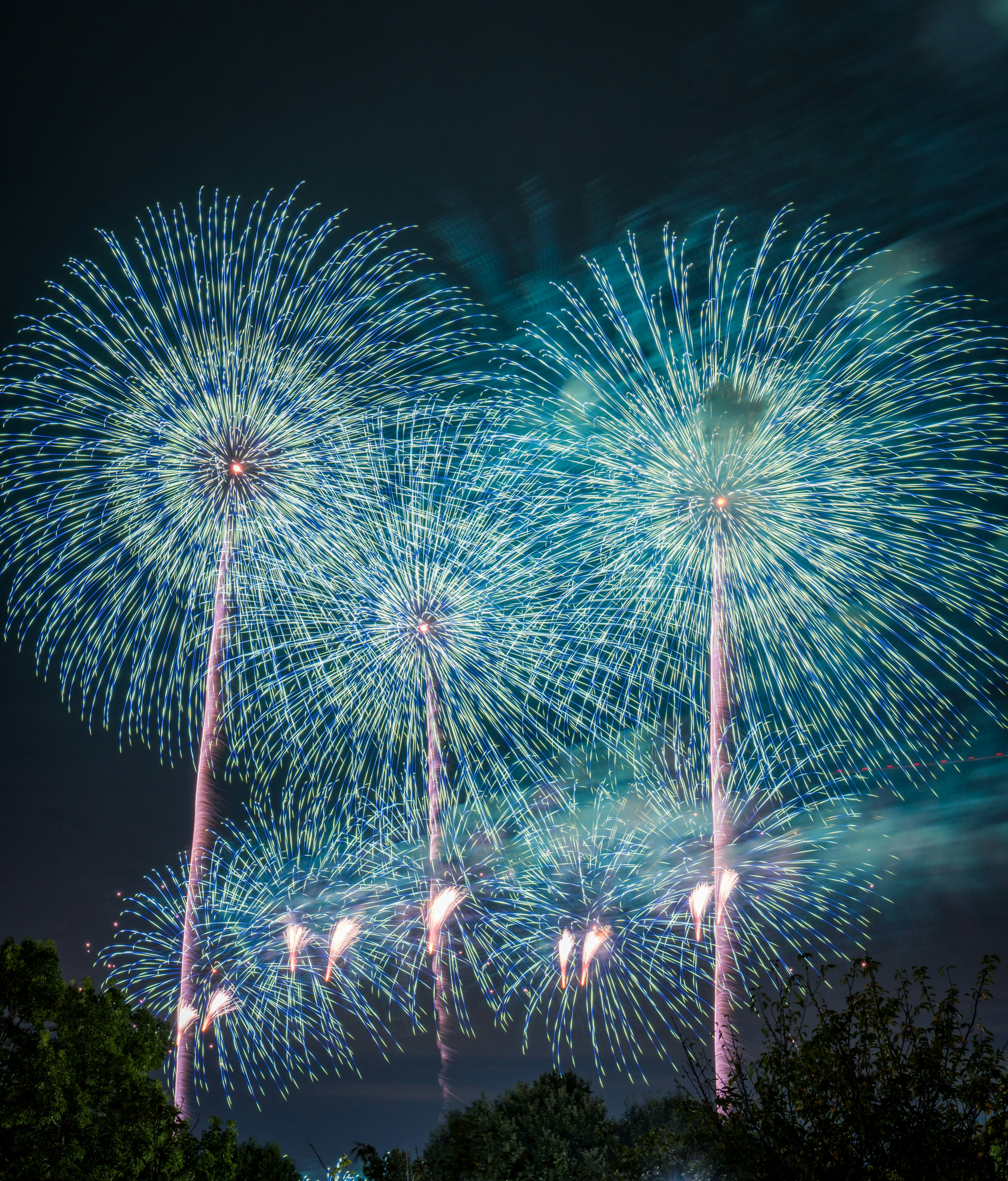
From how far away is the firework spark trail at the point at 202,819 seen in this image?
3784cm

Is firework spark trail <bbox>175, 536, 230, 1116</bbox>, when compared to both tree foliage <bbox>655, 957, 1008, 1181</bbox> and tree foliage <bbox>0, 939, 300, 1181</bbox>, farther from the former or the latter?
tree foliage <bbox>655, 957, 1008, 1181</bbox>

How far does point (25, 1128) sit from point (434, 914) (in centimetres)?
2113

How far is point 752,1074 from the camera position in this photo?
794 inches

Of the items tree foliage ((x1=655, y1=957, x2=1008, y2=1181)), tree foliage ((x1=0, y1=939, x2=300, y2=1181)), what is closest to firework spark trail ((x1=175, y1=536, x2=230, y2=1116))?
tree foliage ((x1=0, y1=939, x2=300, y2=1181))

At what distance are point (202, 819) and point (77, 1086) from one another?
15883mm

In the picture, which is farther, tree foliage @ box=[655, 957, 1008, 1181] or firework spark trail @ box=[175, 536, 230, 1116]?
firework spark trail @ box=[175, 536, 230, 1116]

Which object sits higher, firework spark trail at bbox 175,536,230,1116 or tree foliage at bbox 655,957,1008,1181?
firework spark trail at bbox 175,536,230,1116

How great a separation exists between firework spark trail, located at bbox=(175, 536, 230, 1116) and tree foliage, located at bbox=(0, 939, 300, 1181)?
11.6 metres

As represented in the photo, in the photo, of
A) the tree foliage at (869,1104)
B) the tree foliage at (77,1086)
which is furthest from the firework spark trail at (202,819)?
the tree foliage at (869,1104)

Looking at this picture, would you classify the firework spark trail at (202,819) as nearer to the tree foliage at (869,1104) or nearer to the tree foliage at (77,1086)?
the tree foliage at (77,1086)

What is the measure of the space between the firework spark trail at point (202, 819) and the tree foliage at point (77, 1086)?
11.6 metres

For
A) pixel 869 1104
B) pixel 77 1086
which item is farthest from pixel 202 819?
pixel 869 1104

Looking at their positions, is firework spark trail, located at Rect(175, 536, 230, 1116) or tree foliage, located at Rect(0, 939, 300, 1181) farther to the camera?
firework spark trail, located at Rect(175, 536, 230, 1116)

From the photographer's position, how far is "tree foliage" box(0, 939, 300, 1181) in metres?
22.2
